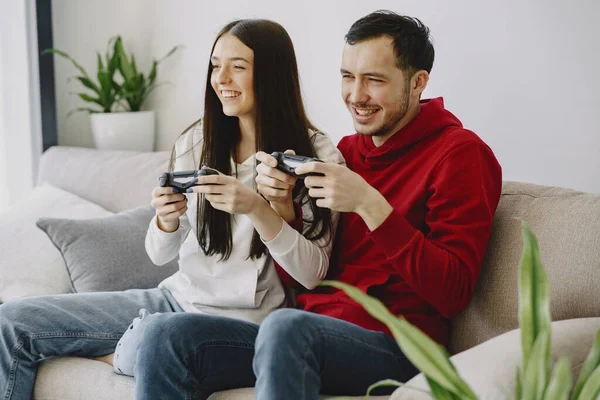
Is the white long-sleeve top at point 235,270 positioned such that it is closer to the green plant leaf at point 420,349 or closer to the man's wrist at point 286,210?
the man's wrist at point 286,210

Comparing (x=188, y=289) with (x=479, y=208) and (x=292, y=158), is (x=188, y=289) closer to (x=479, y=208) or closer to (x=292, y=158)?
(x=292, y=158)

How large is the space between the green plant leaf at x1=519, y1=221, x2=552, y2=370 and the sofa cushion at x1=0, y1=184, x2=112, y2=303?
5.19 feet

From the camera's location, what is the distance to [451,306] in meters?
1.54

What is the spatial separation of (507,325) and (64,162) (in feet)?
6.10

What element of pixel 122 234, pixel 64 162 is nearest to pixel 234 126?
pixel 122 234

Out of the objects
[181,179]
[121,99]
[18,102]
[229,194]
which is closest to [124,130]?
[121,99]

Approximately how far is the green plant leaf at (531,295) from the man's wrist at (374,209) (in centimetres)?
52

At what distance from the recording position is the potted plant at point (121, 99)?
9.86 feet

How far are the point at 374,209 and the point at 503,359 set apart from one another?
0.37 m

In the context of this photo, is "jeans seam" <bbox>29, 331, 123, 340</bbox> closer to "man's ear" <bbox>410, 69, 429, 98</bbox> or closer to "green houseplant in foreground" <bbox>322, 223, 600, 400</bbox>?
"man's ear" <bbox>410, 69, 429, 98</bbox>

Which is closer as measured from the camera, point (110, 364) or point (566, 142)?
point (110, 364)

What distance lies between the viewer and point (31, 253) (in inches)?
89.4

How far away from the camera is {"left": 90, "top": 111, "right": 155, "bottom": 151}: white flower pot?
9.83 ft

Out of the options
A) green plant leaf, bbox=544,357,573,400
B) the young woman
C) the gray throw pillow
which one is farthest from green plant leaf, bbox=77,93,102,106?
green plant leaf, bbox=544,357,573,400
